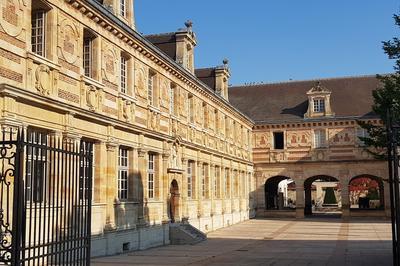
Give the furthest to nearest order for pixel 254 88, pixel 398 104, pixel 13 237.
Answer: pixel 254 88
pixel 398 104
pixel 13 237

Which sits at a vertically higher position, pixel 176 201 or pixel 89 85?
pixel 89 85

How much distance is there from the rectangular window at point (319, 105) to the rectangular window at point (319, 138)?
1.50m

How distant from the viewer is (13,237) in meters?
5.62

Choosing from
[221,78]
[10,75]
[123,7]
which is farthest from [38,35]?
[221,78]

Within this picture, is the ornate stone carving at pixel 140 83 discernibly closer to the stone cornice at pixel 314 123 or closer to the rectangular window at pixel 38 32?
the rectangular window at pixel 38 32

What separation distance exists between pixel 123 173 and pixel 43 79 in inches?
227

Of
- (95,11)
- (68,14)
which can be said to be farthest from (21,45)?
(95,11)

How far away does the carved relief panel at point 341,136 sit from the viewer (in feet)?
121

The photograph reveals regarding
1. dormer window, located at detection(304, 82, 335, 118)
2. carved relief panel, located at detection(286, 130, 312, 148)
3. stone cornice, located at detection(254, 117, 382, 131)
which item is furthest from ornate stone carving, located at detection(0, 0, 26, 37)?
dormer window, located at detection(304, 82, 335, 118)

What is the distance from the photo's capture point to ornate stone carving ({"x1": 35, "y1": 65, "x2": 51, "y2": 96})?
12258mm

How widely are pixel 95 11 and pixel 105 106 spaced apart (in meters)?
2.77

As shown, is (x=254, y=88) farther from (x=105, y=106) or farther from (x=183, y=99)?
(x=105, y=106)

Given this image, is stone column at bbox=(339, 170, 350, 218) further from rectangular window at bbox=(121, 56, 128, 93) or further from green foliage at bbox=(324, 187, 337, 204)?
rectangular window at bbox=(121, 56, 128, 93)

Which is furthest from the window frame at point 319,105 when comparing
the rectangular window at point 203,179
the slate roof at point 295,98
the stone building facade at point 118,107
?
the rectangular window at point 203,179
